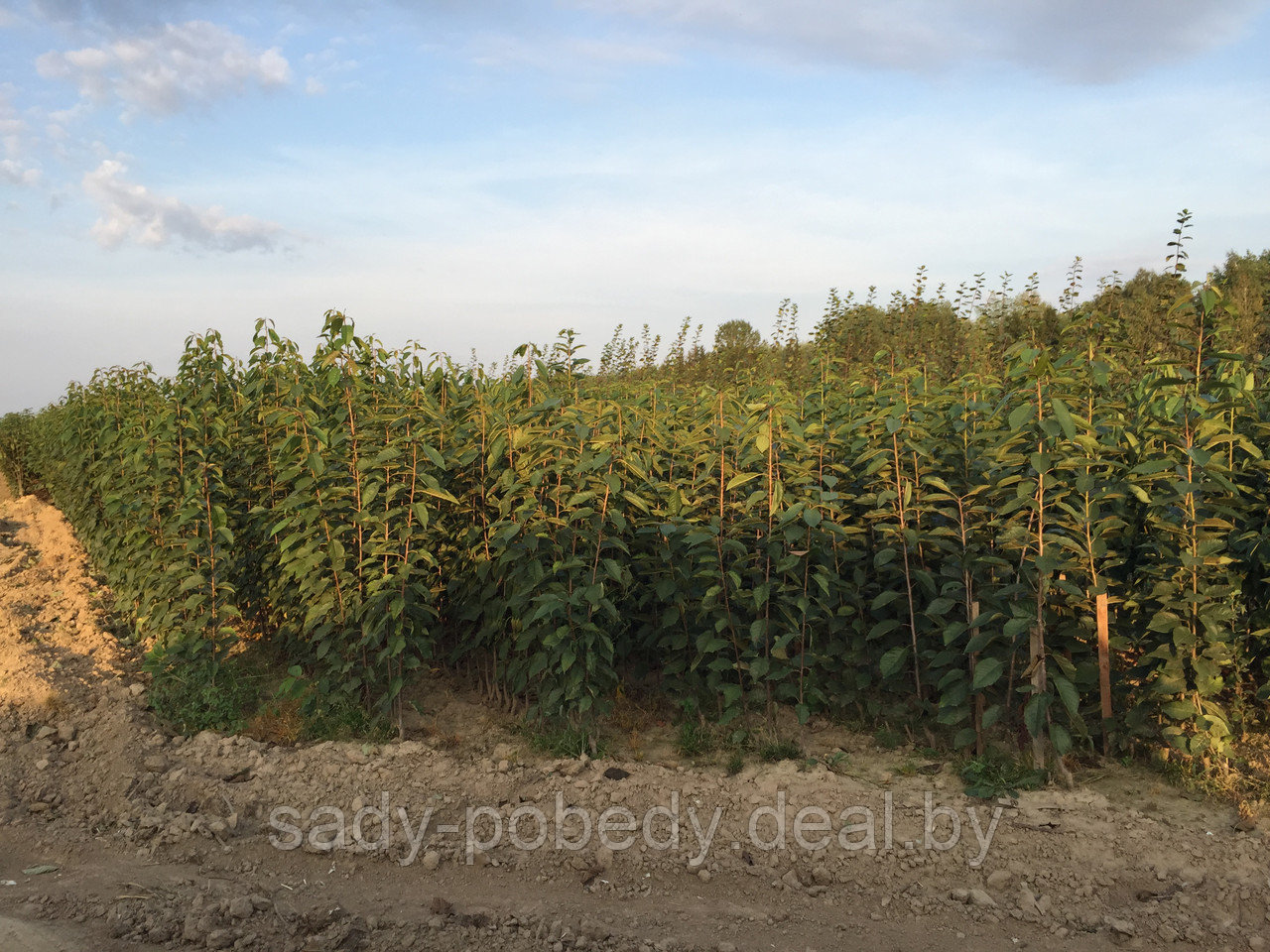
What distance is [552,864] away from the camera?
13.4 ft

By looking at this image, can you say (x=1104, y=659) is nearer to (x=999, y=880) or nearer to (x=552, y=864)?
(x=999, y=880)

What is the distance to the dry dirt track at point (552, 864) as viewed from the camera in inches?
138

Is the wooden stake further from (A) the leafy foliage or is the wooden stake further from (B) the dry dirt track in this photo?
(B) the dry dirt track

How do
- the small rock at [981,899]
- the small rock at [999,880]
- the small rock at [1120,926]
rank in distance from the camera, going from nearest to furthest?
1. the small rock at [1120,926]
2. the small rock at [981,899]
3. the small rock at [999,880]

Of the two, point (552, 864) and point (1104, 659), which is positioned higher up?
point (1104, 659)

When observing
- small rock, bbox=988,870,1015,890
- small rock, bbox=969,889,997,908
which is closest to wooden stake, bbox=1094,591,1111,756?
small rock, bbox=988,870,1015,890

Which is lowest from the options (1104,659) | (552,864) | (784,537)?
(552,864)

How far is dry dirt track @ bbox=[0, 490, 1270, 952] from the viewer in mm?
3508

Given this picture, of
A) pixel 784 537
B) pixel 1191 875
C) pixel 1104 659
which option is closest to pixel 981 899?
pixel 1191 875

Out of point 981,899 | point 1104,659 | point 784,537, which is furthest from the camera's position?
point 784,537

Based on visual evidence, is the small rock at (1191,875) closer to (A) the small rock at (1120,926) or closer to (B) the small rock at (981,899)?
(A) the small rock at (1120,926)

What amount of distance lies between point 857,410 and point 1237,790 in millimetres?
2615

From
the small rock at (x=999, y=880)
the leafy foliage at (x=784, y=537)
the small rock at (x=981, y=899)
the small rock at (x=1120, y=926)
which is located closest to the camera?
the small rock at (x=1120, y=926)

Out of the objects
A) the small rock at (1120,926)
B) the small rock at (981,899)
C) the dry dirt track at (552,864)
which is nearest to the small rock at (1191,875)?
the dry dirt track at (552,864)
